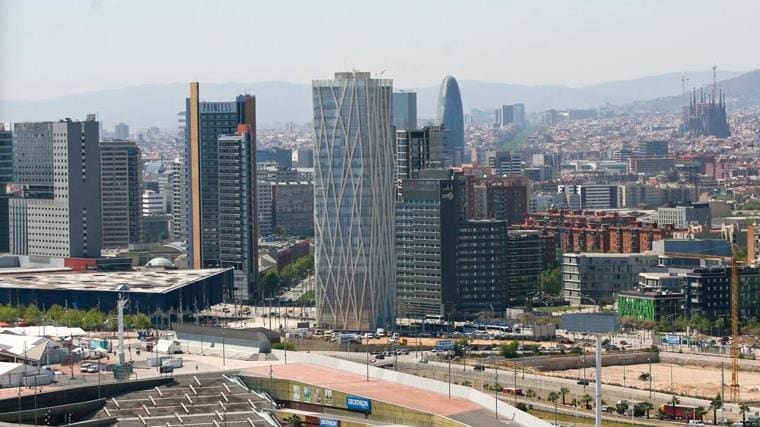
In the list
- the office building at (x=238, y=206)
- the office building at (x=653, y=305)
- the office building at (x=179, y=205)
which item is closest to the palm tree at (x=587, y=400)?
the office building at (x=653, y=305)

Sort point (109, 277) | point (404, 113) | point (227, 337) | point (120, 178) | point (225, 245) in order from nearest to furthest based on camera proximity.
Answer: point (227, 337) → point (109, 277) → point (225, 245) → point (120, 178) → point (404, 113)

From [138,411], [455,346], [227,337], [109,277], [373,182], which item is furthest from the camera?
[109,277]

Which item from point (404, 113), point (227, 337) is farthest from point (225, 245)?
point (404, 113)

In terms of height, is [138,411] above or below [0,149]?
below

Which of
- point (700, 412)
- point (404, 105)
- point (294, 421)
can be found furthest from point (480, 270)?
point (404, 105)

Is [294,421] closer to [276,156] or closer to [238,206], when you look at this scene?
[238,206]

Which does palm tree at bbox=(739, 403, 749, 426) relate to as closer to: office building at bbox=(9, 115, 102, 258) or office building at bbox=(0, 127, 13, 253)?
office building at bbox=(9, 115, 102, 258)

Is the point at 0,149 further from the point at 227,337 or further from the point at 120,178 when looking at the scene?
the point at 227,337
